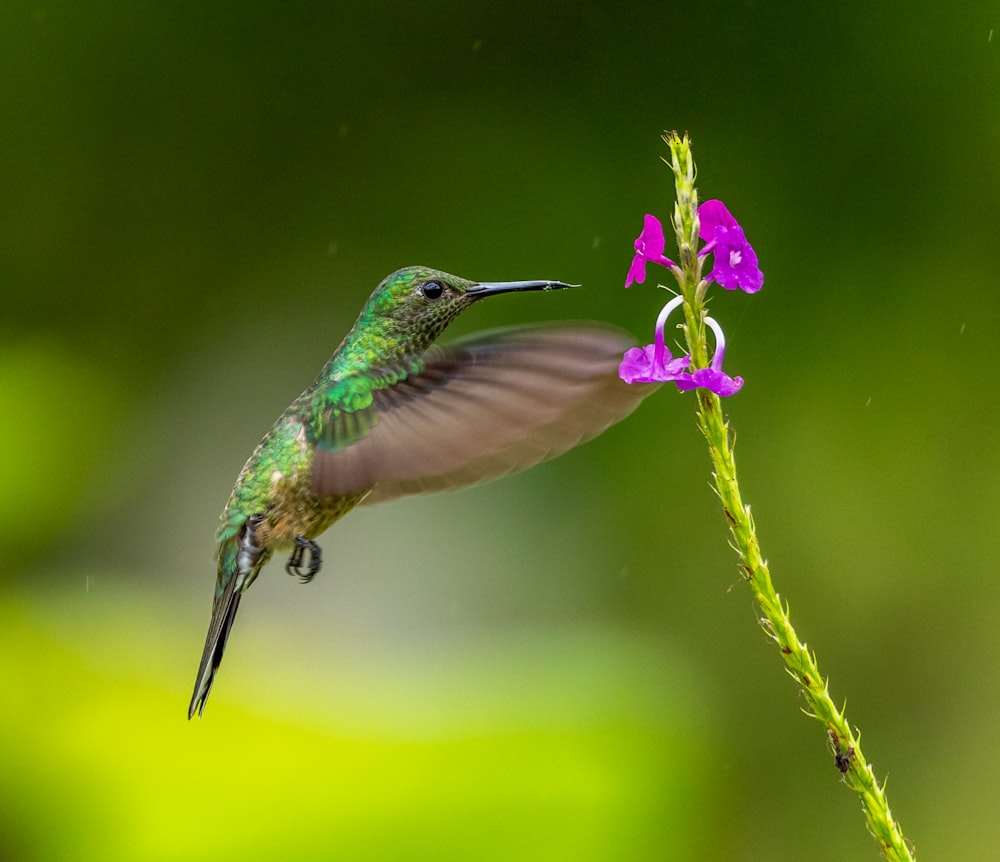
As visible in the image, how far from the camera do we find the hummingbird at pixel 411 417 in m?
1.65

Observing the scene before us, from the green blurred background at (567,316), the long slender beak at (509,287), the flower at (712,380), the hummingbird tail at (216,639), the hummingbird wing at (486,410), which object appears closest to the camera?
the flower at (712,380)

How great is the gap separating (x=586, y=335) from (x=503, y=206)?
3.27 metres

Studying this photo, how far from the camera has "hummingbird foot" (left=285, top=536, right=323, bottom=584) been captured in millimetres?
1949

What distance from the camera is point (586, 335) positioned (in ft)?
5.25

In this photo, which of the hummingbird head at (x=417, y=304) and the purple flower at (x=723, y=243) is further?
the hummingbird head at (x=417, y=304)

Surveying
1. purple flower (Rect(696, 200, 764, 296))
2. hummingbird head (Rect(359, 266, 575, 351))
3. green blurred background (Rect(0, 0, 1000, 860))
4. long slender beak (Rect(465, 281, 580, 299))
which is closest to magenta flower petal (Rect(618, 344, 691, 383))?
purple flower (Rect(696, 200, 764, 296))

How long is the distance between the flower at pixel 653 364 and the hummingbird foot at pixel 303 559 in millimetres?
794

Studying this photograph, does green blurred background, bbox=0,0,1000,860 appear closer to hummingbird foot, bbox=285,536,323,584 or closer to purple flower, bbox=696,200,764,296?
hummingbird foot, bbox=285,536,323,584

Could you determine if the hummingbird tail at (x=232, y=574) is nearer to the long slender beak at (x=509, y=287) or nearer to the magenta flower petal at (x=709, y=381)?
the long slender beak at (x=509, y=287)

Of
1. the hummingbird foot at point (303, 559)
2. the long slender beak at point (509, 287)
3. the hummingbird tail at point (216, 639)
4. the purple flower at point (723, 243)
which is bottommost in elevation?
the hummingbird tail at point (216, 639)

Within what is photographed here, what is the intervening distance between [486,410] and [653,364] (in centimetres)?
42

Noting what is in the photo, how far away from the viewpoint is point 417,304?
2.00m

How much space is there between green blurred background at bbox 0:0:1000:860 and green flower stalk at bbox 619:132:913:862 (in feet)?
8.50

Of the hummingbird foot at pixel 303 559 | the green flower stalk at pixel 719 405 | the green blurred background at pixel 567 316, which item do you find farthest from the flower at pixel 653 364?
the green blurred background at pixel 567 316
